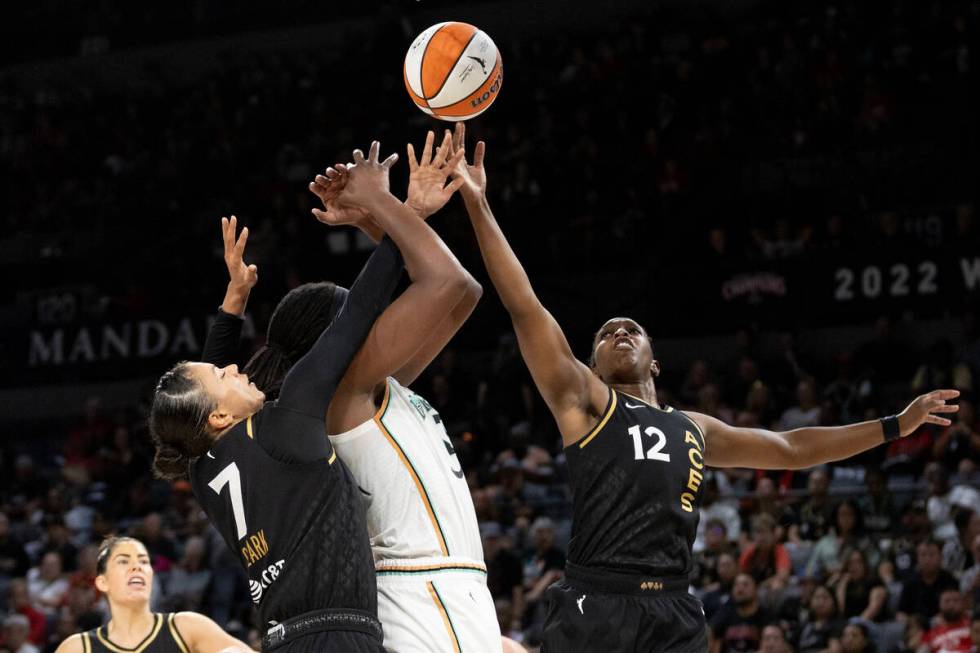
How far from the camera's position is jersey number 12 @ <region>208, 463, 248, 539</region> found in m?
3.93

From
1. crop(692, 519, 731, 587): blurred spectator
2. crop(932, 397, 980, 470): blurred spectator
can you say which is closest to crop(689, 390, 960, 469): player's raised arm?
crop(692, 519, 731, 587): blurred spectator

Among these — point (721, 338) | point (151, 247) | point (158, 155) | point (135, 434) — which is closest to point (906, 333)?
point (721, 338)

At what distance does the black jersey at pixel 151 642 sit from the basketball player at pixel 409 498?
3149mm

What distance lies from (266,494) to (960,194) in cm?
1304

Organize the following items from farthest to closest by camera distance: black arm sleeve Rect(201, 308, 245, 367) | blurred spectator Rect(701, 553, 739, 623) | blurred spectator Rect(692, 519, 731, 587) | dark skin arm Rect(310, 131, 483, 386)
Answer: blurred spectator Rect(692, 519, 731, 587) < blurred spectator Rect(701, 553, 739, 623) < black arm sleeve Rect(201, 308, 245, 367) < dark skin arm Rect(310, 131, 483, 386)

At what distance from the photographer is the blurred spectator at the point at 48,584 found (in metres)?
13.0

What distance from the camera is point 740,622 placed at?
32.9 ft

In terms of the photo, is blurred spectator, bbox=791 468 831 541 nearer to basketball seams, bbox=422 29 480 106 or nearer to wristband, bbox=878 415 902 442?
wristband, bbox=878 415 902 442

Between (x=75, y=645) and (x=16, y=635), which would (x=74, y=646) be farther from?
(x=16, y=635)

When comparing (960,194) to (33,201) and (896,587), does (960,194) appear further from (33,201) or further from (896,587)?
(33,201)

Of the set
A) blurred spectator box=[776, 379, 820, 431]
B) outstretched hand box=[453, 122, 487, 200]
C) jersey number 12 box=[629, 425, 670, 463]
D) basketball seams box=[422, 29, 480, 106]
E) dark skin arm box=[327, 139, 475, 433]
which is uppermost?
basketball seams box=[422, 29, 480, 106]

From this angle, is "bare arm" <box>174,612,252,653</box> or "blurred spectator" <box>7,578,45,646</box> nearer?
"bare arm" <box>174,612,252,653</box>

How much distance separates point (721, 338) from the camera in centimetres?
1518

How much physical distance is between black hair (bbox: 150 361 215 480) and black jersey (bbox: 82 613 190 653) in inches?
122
